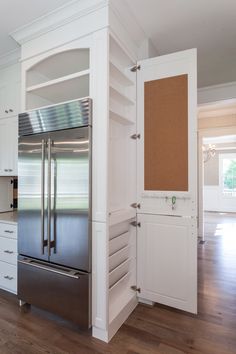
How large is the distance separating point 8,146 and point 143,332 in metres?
2.64

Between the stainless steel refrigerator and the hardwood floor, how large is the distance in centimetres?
15

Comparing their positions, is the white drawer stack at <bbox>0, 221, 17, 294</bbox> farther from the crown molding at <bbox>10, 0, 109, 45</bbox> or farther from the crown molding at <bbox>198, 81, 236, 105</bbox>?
the crown molding at <bbox>198, 81, 236, 105</bbox>

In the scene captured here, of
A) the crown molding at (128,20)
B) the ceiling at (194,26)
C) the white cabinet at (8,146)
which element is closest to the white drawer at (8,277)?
the white cabinet at (8,146)

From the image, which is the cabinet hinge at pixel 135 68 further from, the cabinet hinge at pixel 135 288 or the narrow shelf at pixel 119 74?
the cabinet hinge at pixel 135 288

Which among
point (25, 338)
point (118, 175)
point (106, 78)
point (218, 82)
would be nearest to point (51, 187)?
point (118, 175)

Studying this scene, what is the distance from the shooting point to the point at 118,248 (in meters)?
2.25

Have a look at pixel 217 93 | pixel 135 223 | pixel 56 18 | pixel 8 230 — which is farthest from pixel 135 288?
pixel 217 93

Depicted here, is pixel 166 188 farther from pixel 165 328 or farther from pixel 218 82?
pixel 218 82

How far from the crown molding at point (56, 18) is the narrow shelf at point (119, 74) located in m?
0.45

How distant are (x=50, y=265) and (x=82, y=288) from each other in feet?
1.36

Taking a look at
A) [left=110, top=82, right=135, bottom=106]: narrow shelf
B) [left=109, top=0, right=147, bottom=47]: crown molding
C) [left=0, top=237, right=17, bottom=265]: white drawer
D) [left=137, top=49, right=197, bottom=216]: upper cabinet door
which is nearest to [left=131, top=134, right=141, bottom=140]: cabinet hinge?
[left=137, top=49, right=197, bottom=216]: upper cabinet door

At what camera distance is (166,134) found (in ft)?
7.40

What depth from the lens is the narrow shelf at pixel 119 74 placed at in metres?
2.14

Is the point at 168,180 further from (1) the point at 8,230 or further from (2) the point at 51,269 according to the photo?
(1) the point at 8,230
